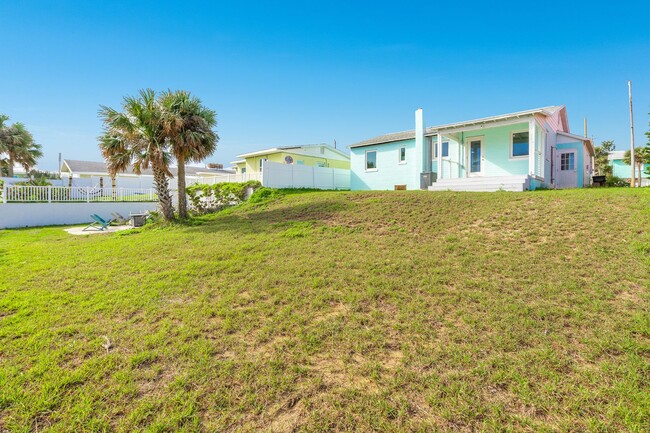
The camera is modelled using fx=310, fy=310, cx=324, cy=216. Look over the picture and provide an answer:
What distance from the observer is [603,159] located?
34625 millimetres

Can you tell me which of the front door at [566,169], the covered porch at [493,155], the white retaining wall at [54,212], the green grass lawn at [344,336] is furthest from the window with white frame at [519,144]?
the white retaining wall at [54,212]

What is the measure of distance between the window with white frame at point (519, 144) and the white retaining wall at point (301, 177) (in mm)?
10513

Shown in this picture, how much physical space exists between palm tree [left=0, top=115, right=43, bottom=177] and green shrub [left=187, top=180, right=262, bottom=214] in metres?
20.7

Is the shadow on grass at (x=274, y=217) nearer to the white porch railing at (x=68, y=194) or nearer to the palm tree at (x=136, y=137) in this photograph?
the palm tree at (x=136, y=137)

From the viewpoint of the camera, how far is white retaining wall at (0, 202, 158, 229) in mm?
15172

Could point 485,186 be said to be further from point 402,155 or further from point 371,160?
point 371,160

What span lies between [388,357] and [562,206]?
8004mm

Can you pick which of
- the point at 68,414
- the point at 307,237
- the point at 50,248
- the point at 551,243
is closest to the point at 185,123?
the point at 50,248

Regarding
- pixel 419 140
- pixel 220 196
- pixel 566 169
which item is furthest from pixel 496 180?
pixel 220 196

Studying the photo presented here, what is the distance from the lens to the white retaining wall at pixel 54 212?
15172 mm

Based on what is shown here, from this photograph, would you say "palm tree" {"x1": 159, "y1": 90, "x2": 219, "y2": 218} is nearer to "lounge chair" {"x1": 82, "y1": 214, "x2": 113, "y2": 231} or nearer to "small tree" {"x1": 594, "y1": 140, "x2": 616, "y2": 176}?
"lounge chair" {"x1": 82, "y1": 214, "x2": 113, "y2": 231}

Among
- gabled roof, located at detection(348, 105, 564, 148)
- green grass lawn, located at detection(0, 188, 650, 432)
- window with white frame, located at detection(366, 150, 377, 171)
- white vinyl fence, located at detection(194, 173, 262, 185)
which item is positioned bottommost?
green grass lawn, located at detection(0, 188, 650, 432)

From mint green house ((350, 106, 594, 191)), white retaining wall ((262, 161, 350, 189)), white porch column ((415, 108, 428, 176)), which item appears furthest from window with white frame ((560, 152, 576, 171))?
white retaining wall ((262, 161, 350, 189))

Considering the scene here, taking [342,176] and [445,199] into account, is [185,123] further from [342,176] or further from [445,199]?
[342,176]
